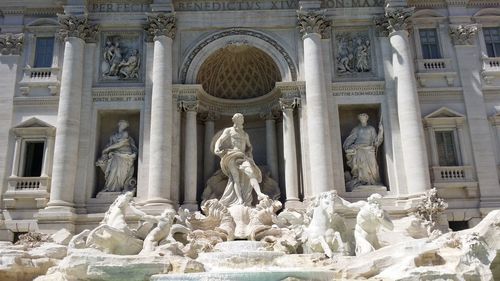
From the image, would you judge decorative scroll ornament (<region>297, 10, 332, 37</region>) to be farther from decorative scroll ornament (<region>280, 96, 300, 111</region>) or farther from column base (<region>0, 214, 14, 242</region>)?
column base (<region>0, 214, 14, 242</region>)

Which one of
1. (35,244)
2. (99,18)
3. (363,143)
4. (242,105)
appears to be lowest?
(35,244)

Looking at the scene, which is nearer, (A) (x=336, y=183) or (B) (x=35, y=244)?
(B) (x=35, y=244)

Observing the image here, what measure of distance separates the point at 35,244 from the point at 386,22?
59.1 feet

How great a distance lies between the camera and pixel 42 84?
23.2m

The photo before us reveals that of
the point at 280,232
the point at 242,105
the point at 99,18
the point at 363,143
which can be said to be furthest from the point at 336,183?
the point at 99,18

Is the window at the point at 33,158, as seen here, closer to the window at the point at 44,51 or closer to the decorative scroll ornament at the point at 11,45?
the window at the point at 44,51

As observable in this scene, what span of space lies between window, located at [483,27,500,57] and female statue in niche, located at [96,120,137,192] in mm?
18185

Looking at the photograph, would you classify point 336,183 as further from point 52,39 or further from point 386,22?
point 52,39

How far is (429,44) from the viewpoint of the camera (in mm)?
24500

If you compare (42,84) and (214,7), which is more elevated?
(214,7)

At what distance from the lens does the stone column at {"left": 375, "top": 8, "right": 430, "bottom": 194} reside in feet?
68.2

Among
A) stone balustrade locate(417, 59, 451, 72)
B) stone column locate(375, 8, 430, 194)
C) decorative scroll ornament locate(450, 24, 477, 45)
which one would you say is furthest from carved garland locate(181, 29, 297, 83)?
decorative scroll ornament locate(450, 24, 477, 45)

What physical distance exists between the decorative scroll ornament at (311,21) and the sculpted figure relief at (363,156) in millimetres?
5265

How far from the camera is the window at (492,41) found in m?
24.5
